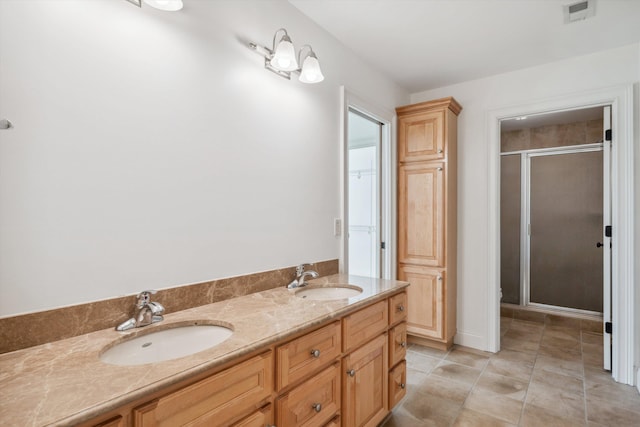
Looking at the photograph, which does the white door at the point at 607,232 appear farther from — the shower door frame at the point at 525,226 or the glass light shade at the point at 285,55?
the glass light shade at the point at 285,55

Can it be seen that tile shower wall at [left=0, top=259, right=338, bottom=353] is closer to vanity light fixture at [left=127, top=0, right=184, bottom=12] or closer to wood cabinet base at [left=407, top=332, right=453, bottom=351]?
vanity light fixture at [left=127, top=0, right=184, bottom=12]

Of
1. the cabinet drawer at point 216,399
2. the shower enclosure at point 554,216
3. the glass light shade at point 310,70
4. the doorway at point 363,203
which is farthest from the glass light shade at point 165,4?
the shower enclosure at point 554,216

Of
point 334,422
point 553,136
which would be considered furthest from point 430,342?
point 553,136

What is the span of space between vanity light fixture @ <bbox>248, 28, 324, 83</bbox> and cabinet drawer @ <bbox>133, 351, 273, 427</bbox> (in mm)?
1373

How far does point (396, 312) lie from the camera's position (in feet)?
6.28

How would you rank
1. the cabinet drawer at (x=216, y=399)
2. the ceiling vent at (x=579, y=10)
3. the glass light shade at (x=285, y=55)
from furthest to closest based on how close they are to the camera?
the ceiling vent at (x=579, y=10)
the glass light shade at (x=285, y=55)
the cabinet drawer at (x=216, y=399)

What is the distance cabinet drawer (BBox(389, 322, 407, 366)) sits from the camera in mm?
1863

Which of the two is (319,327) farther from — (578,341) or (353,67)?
(578,341)

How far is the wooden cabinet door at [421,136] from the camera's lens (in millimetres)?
2904

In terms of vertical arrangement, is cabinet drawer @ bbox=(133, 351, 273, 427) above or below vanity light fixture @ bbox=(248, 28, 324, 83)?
below

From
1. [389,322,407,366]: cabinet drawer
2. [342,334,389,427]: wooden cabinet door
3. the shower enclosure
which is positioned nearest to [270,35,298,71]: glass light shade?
[342,334,389,427]: wooden cabinet door

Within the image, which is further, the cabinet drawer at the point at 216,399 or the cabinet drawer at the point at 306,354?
the cabinet drawer at the point at 306,354

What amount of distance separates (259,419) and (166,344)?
44 centimetres

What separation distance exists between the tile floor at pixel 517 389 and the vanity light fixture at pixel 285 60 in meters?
2.13
